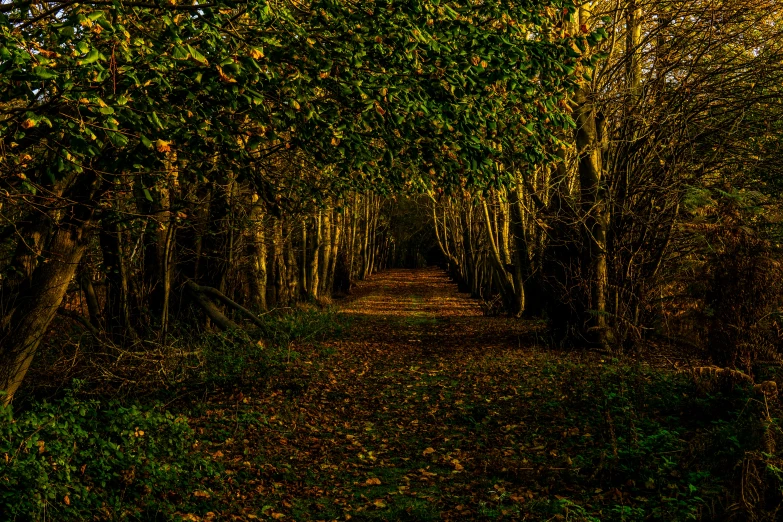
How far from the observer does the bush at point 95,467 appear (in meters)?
5.15

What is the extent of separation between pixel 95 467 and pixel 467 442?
15.5ft

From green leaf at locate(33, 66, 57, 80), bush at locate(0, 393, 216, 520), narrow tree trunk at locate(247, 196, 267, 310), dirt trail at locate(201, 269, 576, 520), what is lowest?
dirt trail at locate(201, 269, 576, 520)

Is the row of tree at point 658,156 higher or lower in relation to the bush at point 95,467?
higher

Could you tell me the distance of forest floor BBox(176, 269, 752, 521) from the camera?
6.34m

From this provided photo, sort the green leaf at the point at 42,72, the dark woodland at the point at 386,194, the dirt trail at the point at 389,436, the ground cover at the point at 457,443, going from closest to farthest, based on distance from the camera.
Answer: the green leaf at the point at 42,72
the dark woodland at the point at 386,194
the ground cover at the point at 457,443
the dirt trail at the point at 389,436

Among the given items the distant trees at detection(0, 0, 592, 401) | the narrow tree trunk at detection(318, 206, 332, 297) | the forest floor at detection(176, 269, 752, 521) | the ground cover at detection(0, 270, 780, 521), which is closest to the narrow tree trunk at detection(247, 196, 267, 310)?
the ground cover at detection(0, 270, 780, 521)

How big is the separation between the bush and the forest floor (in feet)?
1.32

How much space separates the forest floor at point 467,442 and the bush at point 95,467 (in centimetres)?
40

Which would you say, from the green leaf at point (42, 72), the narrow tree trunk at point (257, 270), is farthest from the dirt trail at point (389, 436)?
the green leaf at point (42, 72)

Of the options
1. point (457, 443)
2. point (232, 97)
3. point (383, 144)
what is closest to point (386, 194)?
point (383, 144)

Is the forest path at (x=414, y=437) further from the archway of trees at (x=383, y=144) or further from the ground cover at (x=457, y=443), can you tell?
the archway of trees at (x=383, y=144)

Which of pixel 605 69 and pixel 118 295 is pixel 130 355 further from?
pixel 605 69

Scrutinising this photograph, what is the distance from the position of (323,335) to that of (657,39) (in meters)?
11.3

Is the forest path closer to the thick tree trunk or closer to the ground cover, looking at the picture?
the ground cover
